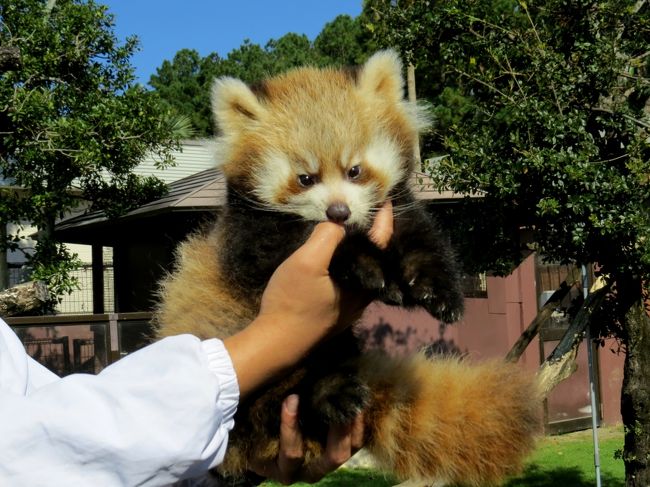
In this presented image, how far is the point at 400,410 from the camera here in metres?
1.98

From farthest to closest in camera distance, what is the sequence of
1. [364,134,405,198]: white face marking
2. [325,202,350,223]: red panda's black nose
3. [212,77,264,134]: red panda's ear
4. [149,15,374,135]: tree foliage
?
[149,15,374,135]: tree foliage < [212,77,264,134]: red panda's ear < [364,134,405,198]: white face marking < [325,202,350,223]: red panda's black nose

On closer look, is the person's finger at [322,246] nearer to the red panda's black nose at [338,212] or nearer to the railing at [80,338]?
the red panda's black nose at [338,212]

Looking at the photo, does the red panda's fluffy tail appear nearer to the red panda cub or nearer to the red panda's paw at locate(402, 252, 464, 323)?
the red panda cub

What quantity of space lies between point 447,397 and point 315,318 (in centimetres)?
54

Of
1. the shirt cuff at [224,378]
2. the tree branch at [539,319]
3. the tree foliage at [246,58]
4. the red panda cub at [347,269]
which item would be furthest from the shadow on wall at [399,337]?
the tree foliage at [246,58]

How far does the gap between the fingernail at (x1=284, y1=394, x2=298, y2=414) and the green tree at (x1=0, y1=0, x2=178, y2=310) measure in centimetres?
645

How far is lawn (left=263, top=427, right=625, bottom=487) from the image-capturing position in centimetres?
823

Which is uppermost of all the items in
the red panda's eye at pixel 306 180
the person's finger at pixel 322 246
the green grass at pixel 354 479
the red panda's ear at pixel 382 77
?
the red panda's ear at pixel 382 77

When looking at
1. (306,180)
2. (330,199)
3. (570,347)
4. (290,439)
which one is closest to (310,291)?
(290,439)

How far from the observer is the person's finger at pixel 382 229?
200 centimetres

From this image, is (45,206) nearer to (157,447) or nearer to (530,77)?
(530,77)

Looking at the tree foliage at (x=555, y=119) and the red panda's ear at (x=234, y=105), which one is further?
the tree foliage at (x=555, y=119)

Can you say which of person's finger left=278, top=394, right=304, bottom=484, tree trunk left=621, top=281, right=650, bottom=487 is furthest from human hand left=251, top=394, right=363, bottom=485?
tree trunk left=621, top=281, right=650, bottom=487

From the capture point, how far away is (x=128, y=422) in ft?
4.31
